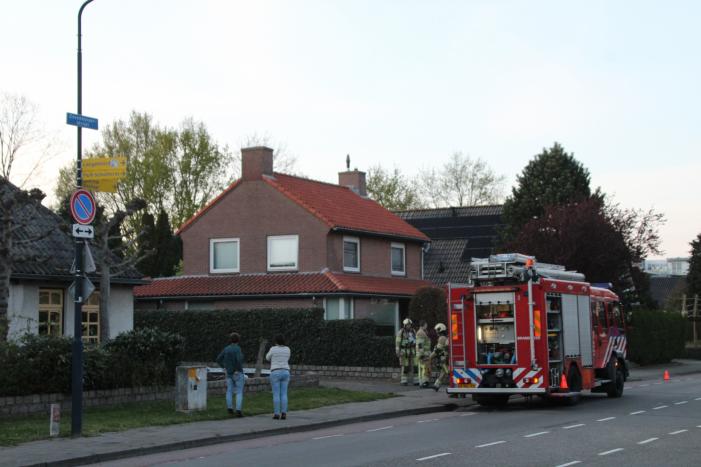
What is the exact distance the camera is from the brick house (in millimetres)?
39625

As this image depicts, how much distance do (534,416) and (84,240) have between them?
9970 millimetres

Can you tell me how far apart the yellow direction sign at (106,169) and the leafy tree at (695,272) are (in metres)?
55.5

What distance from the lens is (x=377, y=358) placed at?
1273 inches

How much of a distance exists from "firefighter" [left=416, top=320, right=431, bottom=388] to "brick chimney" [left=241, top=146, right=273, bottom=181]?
16.1 metres

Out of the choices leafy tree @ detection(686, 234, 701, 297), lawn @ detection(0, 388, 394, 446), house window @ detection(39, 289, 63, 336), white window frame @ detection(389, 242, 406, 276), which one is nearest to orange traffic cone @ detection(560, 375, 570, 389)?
lawn @ detection(0, 388, 394, 446)

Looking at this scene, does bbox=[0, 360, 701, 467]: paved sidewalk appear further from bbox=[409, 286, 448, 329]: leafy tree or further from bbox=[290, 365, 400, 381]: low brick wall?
bbox=[409, 286, 448, 329]: leafy tree

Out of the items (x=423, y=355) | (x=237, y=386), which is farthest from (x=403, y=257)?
(x=237, y=386)

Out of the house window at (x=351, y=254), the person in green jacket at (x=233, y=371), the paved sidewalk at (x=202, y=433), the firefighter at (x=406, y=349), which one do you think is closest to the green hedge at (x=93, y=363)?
the person in green jacket at (x=233, y=371)

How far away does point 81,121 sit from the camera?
17.4 m

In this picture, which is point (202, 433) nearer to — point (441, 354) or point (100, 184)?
point (100, 184)

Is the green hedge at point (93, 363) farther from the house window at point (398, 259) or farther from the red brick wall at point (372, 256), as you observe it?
the house window at point (398, 259)

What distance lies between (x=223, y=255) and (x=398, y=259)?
8.25m

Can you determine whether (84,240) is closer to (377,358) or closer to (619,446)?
(619,446)

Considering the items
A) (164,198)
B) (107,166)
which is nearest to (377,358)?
(107,166)
